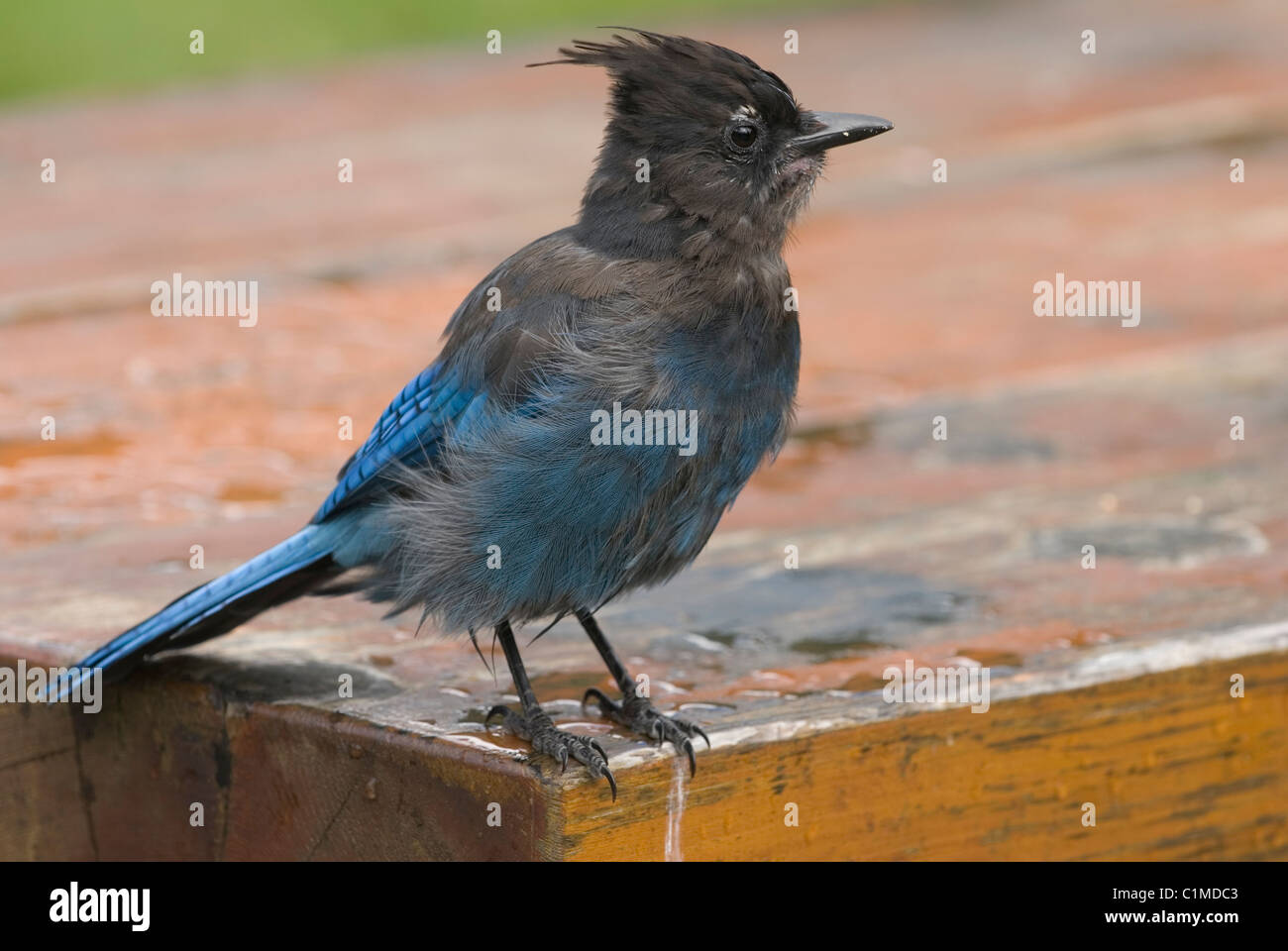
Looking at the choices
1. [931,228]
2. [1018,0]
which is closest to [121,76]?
[1018,0]

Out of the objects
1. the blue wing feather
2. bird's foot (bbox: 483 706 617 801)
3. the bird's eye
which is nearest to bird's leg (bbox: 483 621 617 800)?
bird's foot (bbox: 483 706 617 801)

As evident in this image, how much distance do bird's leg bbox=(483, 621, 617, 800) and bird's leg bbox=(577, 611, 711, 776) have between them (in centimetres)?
8

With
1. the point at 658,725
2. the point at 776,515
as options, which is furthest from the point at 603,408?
the point at 776,515

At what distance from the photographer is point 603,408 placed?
317 cm

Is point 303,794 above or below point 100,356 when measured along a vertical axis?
below

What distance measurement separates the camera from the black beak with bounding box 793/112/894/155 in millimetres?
3529

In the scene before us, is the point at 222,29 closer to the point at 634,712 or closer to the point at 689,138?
the point at 689,138

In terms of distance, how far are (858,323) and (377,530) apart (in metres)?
2.50

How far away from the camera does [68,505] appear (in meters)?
4.15

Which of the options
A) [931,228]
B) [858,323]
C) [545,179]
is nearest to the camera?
[858,323]

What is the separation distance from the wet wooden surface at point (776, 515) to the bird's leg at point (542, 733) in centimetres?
4

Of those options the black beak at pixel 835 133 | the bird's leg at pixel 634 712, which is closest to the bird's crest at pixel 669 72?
the black beak at pixel 835 133

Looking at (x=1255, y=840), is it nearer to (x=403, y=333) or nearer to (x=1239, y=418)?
(x=1239, y=418)

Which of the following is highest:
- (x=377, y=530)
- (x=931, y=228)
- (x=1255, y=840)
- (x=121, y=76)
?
(x=121, y=76)
